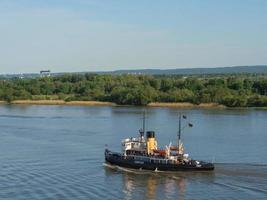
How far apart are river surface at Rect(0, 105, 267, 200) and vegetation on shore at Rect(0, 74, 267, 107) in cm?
2796

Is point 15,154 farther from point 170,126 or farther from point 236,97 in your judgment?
point 236,97

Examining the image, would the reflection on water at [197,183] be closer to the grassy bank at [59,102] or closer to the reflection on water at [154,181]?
the reflection on water at [154,181]

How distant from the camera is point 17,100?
102 metres

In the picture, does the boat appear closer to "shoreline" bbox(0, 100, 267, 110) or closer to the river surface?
the river surface

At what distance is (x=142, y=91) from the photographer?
311 ft

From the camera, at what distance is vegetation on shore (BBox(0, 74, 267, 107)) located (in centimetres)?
9181

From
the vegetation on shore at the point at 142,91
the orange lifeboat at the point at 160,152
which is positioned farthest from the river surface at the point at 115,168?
the vegetation on shore at the point at 142,91

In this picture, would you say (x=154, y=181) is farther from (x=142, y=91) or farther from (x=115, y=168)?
(x=142, y=91)

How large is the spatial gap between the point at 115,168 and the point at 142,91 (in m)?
58.3

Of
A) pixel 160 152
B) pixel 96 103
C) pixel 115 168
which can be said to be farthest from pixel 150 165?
pixel 96 103

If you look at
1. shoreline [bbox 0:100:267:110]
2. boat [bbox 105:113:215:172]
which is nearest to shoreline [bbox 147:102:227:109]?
shoreline [bbox 0:100:267:110]

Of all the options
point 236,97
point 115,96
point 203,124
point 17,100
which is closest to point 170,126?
point 203,124

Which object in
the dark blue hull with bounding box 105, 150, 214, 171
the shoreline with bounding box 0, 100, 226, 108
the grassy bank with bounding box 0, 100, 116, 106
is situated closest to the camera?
the dark blue hull with bounding box 105, 150, 214, 171

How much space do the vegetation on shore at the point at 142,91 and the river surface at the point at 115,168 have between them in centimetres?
2796
